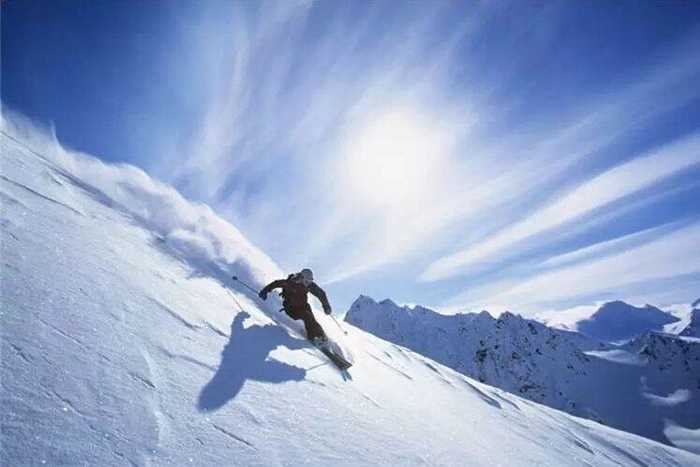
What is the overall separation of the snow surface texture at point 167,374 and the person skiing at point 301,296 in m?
0.39

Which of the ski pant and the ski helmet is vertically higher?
the ski helmet

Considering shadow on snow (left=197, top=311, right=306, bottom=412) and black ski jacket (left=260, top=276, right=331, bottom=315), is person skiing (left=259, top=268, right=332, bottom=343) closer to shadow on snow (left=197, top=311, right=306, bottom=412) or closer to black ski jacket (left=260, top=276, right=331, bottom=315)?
black ski jacket (left=260, top=276, right=331, bottom=315)

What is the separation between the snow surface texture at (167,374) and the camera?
13.4ft

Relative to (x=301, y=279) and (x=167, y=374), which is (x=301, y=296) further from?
(x=167, y=374)

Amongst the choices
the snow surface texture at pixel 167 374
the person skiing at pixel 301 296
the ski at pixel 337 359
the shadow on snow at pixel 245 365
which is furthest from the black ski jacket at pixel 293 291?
the ski at pixel 337 359

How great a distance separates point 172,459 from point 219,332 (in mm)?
3612

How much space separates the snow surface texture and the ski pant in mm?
316

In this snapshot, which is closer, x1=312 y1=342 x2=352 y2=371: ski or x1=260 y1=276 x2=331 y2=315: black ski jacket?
x1=312 y1=342 x2=352 y2=371: ski

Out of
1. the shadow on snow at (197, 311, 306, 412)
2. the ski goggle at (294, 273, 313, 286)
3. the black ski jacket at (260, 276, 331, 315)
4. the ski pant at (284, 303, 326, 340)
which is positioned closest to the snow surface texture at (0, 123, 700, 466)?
the shadow on snow at (197, 311, 306, 412)

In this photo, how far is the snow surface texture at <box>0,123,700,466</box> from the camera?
13.4 ft

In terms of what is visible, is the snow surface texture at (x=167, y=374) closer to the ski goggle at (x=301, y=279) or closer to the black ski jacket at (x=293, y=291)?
the black ski jacket at (x=293, y=291)

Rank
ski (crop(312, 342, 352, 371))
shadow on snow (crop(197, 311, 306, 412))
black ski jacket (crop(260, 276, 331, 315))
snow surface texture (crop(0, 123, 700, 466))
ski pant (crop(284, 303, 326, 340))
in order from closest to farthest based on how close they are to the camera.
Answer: snow surface texture (crop(0, 123, 700, 466)), shadow on snow (crop(197, 311, 306, 412)), ski (crop(312, 342, 352, 371)), ski pant (crop(284, 303, 326, 340)), black ski jacket (crop(260, 276, 331, 315))

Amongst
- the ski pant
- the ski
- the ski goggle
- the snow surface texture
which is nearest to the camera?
the snow surface texture

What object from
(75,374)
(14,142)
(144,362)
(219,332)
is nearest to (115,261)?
(219,332)
